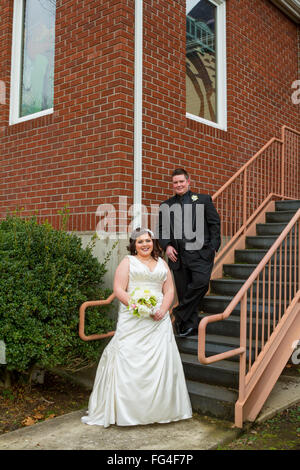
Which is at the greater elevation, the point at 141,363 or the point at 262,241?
the point at 262,241

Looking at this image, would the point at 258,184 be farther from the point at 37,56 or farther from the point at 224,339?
the point at 37,56

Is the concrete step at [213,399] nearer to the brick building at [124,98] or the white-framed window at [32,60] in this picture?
the brick building at [124,98]

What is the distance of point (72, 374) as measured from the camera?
5.25 metres

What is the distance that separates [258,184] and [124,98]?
2861 millimetres

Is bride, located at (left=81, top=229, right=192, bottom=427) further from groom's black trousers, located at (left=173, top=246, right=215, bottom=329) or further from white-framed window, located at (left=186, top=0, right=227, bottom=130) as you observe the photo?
white-framed window, located at (left=186, top=0, right=227, bottom=130)

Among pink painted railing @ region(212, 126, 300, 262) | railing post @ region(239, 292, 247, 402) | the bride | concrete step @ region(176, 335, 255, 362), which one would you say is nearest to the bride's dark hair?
the bride

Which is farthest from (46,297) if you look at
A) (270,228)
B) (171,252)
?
(270,228)

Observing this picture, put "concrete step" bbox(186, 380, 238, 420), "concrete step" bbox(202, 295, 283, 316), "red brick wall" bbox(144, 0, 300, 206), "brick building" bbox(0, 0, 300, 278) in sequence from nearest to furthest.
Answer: "concrete step" bbox(186, 380, 238, 420)
"concrete step" bbox(202, 295, 283, 316)
"brick building" bbox(0, 0, 300, 278)
"red brick wall" bbox(144, 0, 300, 206)

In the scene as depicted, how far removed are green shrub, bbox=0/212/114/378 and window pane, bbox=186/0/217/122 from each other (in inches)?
110

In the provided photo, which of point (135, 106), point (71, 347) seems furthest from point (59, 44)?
point (71, 347)

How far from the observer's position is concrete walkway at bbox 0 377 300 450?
332cm

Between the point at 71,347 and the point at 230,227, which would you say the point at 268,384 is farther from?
the point at 230,227

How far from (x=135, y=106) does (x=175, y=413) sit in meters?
3.21

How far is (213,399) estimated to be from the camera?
3854mm
